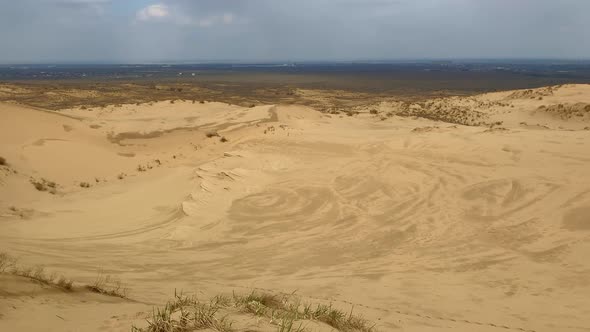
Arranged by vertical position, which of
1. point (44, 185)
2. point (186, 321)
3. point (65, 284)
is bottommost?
point (44, 185)

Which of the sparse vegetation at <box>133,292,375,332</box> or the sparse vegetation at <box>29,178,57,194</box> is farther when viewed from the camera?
the sparse vegetation at <box>29,178,57,194</box>

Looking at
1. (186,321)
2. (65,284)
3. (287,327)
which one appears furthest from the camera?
(65,284)

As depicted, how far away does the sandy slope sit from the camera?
5471 mm

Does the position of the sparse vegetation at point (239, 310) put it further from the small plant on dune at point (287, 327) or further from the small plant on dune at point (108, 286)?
the small plant on dune at point (108, 286)

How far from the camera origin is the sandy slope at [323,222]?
215 inches

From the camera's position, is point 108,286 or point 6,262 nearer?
point 108,286

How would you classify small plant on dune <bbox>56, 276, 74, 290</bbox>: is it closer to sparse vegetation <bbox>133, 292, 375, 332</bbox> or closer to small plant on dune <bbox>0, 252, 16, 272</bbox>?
small plant on dune <bbox>0, 252, 16, 272</bbox>

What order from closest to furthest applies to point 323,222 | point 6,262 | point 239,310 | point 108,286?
point 239,310 < point 108,286 < point 6,262 < point 323,222

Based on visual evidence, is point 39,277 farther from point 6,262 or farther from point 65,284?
point 6,262

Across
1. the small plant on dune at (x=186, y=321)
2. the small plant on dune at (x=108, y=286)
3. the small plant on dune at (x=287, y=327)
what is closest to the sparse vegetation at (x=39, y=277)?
the small plant on dune at (x=108, y=286)

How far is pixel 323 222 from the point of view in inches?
350

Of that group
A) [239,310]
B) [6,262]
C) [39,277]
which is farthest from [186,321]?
[6,262]

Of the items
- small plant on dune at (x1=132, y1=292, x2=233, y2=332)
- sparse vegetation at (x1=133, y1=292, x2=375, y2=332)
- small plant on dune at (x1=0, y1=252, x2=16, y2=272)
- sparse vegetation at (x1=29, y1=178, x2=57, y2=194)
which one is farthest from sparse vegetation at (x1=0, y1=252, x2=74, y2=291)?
sparse vegetation at (x1=29, y1=178, x2=57, y2=194)

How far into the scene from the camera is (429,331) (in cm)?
449
